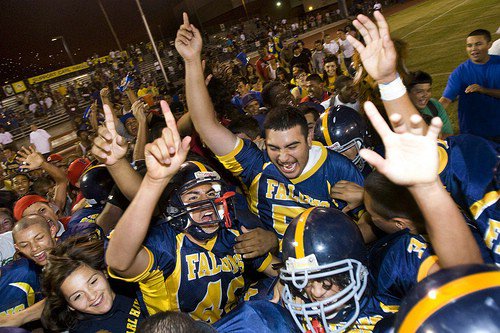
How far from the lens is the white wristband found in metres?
2.28

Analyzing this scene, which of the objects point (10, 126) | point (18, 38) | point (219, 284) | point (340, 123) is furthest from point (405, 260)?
point (18, 38)

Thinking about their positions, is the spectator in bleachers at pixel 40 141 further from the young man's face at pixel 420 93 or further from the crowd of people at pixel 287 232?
the young man's face at pixel 420 93

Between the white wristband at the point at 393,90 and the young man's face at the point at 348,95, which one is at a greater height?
the white wristband at the point at 393,90

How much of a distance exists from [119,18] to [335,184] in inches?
1912

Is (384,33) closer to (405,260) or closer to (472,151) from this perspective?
(472,151)

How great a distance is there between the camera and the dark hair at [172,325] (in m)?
1.54

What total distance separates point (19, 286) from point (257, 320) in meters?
2.91

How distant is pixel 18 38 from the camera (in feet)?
123

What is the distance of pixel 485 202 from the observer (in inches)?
78.0

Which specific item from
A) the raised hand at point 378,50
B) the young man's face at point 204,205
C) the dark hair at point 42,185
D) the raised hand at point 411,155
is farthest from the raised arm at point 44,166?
the raised hand at point 411,155

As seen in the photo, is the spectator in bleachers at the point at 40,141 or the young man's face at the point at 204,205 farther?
the spectator in bleachers at the point at 40,141

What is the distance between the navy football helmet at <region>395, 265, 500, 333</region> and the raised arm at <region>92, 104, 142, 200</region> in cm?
209

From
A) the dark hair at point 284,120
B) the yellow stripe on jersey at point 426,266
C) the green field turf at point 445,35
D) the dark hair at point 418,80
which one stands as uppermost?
the dark hair at point 284,120

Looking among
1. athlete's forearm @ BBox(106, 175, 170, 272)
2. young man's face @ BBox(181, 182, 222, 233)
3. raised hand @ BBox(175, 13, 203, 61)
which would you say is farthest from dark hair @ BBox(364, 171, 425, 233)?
raised hand @ BBox(175, 13, 203, 61)
